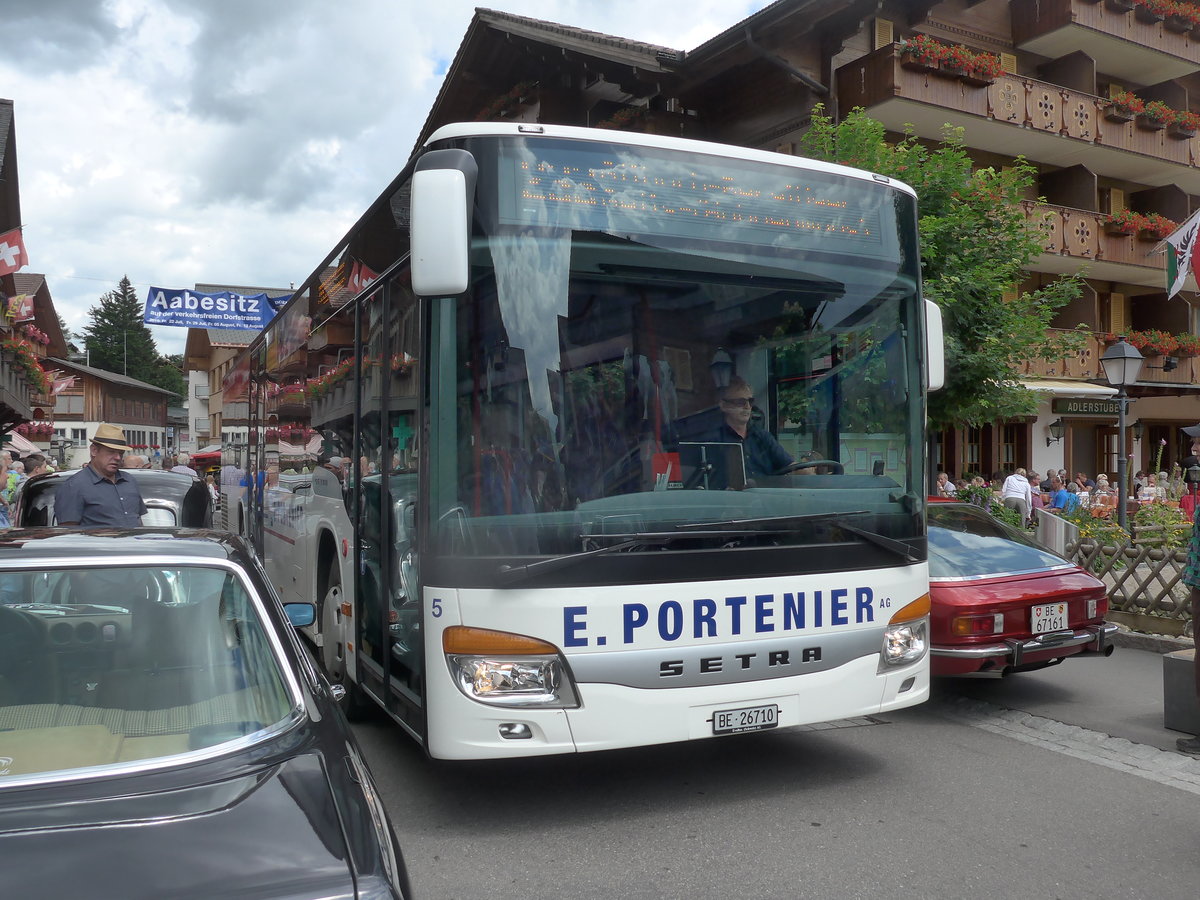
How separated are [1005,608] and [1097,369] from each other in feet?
79.8

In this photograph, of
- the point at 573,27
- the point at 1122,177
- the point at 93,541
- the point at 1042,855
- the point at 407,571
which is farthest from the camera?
the point at 1122,177

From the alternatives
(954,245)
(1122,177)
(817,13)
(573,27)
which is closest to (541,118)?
(573,27)

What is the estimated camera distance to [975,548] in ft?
24.4

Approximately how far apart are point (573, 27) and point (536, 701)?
20.8m

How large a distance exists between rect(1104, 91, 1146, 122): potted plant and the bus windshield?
25.0 meters

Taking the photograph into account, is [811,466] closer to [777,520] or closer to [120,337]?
[777,520]

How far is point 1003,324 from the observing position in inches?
523

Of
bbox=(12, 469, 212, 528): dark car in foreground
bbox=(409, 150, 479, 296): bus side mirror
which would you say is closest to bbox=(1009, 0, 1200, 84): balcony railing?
bbox=(12, 469, 212, 528): dark car in foreground

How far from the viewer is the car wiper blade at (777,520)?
15.2ft

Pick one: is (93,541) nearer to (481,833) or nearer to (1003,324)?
(481,833)

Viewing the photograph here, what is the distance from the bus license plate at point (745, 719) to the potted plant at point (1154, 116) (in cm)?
2795

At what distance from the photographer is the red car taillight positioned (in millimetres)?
6691

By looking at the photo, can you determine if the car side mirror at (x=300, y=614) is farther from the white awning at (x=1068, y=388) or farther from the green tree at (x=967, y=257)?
the white awning at (x=1068, y=388)

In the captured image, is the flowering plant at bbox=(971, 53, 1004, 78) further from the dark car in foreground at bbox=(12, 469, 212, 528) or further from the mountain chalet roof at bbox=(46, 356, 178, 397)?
the mountain chalet roof at bbox=(46, 356, 178, 397)
